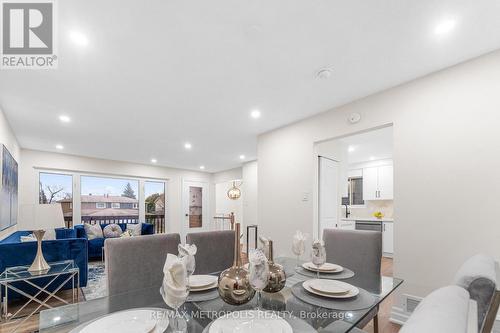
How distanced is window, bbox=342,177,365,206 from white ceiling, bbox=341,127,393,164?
67 cm

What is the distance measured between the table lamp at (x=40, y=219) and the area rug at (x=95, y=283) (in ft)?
2.16

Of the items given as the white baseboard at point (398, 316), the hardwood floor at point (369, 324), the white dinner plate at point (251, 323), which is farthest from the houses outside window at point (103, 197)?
the white baseboard at point (398, 316)

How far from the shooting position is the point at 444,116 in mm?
2180

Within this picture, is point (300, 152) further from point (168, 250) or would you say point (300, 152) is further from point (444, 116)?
point (168, 250)

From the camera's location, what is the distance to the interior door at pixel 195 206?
7.88m

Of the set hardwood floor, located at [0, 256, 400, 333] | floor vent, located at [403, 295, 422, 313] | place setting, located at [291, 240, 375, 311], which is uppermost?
place setting, located at [291, 240, 375, 311]

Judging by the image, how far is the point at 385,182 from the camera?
5.83 metres

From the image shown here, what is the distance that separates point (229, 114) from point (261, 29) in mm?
1714

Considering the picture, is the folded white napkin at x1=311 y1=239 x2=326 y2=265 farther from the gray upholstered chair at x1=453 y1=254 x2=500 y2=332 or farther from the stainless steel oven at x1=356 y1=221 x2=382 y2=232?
the stainless steel oven at x1=356 y1=221 x2=382 y2=232

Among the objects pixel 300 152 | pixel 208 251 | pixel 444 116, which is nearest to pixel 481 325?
pixel 208 251

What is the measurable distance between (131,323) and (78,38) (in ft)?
6.32

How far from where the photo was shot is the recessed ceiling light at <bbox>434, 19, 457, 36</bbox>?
5.34 ft

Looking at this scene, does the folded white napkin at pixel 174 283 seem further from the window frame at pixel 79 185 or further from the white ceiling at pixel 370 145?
the window frame at pixel 79 185

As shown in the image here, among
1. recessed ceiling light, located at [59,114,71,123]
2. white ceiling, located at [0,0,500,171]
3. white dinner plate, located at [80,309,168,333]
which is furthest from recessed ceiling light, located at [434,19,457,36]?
recessed ceiling light, located at [59,114,71,123]
